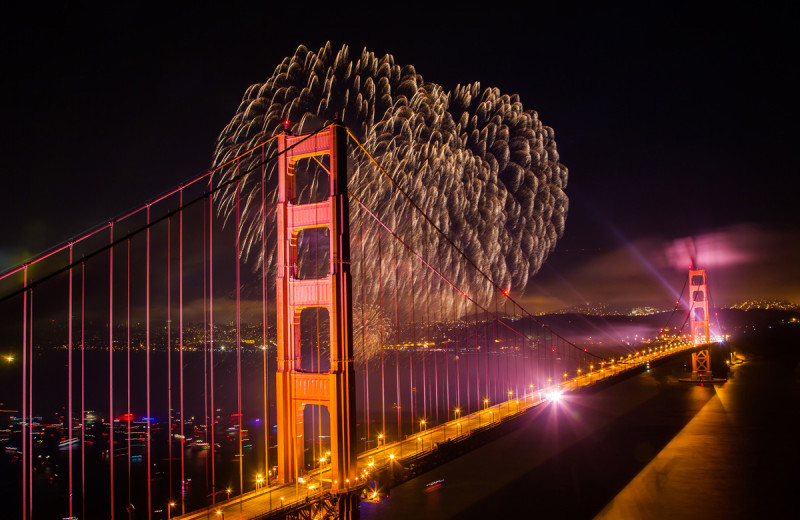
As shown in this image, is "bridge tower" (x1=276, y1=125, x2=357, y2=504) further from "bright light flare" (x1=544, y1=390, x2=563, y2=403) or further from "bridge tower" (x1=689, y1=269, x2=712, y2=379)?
"bridge tower" (x1=689, y1=269, x2=712, y2=379)

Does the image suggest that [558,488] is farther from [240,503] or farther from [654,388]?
[654,388]

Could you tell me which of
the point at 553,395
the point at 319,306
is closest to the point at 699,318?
the point at 553,395

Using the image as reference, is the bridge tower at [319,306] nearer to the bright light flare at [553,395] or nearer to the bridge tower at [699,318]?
the bright light flare at [553,395]

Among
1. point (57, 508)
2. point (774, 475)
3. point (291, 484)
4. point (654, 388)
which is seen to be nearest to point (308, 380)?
point (291, 484)

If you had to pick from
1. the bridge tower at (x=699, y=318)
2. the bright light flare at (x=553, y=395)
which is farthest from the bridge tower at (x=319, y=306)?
the bridge tower at (x=699, y=318)

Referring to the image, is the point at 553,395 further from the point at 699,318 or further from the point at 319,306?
the point at 699,318
